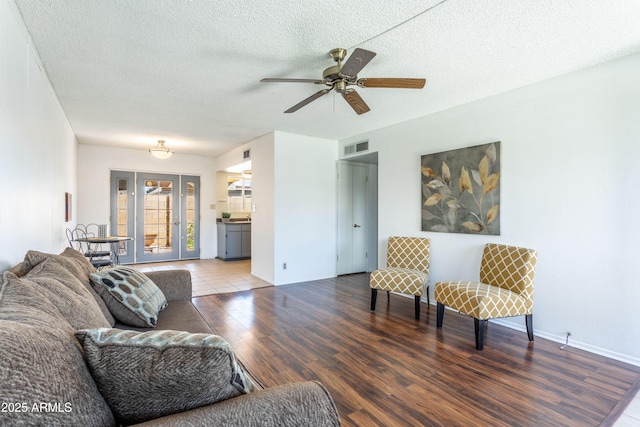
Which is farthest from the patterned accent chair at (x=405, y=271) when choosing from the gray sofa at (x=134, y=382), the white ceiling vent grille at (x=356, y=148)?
the gray sofa at (x=134, y=382)

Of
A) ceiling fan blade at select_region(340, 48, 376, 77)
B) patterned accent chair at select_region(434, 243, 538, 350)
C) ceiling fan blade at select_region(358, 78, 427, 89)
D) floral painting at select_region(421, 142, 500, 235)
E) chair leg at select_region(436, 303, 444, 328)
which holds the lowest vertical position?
chair leg at select_region(436, 303, 444, 328)

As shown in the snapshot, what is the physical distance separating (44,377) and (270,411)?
494 millimetres

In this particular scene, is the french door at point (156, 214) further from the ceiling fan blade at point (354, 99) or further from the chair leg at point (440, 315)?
the chair leg at point (440, 315)

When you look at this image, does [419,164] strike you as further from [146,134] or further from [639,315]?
[146,134]

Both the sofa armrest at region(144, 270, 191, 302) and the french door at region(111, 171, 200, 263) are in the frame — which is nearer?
the sofa armrest at region(144, 270, 191, 302)

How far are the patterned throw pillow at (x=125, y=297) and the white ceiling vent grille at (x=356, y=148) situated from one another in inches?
154

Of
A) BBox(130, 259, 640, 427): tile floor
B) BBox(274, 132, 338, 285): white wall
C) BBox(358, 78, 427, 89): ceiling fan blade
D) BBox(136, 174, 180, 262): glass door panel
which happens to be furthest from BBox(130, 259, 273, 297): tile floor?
BBox(358, 78, 427, 89): ceiling fan blade

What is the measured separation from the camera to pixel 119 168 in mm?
6785

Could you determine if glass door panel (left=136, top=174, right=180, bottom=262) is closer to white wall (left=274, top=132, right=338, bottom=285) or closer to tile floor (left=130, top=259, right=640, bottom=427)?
tile floor (left=130, top=259, right=640, bottom=427)

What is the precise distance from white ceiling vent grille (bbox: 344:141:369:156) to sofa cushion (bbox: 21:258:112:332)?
4287 mm

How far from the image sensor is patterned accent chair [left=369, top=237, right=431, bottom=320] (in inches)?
141

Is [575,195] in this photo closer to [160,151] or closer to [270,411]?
[270,411]

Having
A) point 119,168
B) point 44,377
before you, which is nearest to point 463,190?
point 44,377

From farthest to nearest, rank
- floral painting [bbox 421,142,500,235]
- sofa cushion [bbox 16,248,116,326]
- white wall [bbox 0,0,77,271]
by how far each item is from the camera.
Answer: floral painting [bbox 421,142,500,235]
white wall [bbox 0,0,77,271]
sofa cushion [bbox 16,248,116,326]
